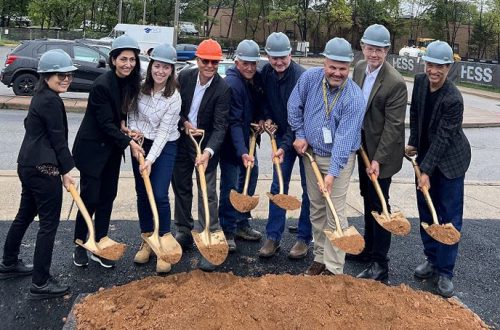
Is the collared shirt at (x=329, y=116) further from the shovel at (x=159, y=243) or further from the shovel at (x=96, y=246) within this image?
the shovel at (x=96, y=246)

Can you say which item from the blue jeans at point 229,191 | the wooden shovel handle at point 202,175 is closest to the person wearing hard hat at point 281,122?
the blue jeans at point 229,191

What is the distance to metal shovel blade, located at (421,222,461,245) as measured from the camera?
12.7ft

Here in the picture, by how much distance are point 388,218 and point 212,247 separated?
136 cm

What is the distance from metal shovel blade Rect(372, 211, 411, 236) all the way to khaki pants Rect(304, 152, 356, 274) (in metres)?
0.29

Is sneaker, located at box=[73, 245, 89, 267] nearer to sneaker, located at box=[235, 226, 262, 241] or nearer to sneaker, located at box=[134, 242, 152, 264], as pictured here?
sneaker, located at box=[134, 242, 152, 264]

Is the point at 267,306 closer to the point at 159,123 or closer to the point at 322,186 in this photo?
the point at 322,186

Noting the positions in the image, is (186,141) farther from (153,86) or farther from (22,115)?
(22,115)

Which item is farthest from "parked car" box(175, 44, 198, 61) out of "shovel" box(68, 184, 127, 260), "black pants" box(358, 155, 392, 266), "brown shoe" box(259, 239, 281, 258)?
"shovel" box(68, 184, 127, 260)

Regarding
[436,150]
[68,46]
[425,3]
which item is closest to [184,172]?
[436,150]

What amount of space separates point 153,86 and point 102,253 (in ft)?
4.43

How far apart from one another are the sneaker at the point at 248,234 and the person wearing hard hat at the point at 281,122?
0.92 feet

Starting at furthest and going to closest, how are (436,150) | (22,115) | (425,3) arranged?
1. (425,3)
2. (22,115)
3. (436,150)

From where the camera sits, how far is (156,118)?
4145mm

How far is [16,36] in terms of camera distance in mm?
45500
